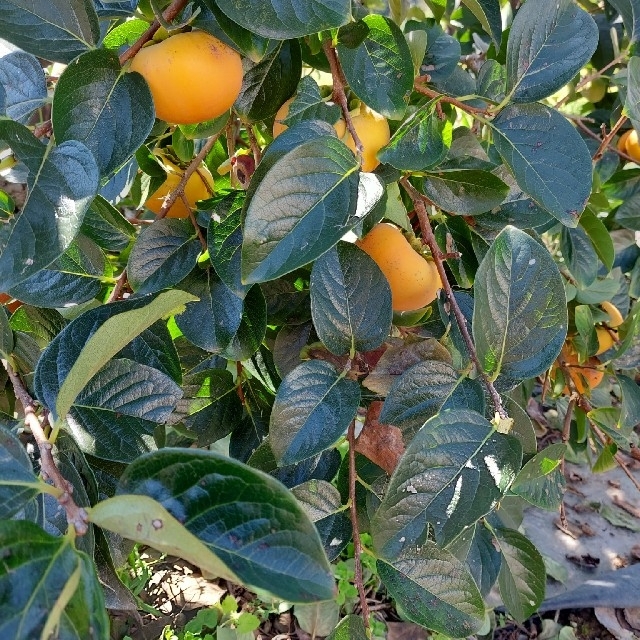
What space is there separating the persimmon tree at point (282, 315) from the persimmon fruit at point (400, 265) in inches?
0.9

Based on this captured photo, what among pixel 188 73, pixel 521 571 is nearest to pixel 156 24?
pixel 188 73

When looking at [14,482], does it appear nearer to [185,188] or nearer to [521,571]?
[185,188]

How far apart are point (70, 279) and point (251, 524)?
420mm

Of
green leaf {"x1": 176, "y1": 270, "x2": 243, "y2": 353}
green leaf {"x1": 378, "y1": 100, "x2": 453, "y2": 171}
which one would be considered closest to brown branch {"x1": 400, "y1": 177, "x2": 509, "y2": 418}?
green leaf {"x1": 378, "y1": 100, "x2": 453, "y2": 171}

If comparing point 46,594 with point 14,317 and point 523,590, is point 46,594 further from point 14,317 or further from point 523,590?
point 523,590

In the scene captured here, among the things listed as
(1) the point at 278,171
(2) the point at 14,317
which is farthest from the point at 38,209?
(2) the point at 14,317

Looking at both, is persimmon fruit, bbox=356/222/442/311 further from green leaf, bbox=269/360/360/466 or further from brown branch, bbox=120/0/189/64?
brown branch, bbox=120/0/189/64

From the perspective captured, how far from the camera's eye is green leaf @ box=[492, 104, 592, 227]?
60 centimetres

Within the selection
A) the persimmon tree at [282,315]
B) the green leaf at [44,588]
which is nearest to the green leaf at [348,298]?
the persimmon tree at [282,315]

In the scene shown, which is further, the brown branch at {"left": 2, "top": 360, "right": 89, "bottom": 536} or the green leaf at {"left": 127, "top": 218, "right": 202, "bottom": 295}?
the green leaf at {"left": 127, "top": 218, "right": 202, "bottom": 295}

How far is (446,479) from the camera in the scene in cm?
53

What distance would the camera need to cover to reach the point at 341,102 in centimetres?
67

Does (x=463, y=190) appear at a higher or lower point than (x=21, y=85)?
lower

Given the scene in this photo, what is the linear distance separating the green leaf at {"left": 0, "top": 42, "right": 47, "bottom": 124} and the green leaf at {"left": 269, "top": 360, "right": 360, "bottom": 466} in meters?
0.36
